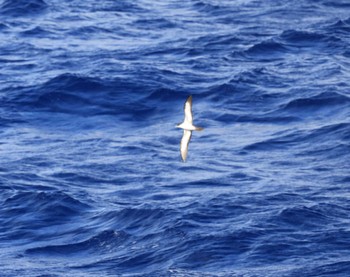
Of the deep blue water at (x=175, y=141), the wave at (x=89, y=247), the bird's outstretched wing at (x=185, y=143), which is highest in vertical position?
the bird's outstretched wing at (x=185, y=143)

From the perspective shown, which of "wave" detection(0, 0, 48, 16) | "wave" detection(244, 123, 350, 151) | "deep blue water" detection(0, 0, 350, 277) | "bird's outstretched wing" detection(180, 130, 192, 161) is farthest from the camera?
"wave" detection(0, 0, 48, 16)

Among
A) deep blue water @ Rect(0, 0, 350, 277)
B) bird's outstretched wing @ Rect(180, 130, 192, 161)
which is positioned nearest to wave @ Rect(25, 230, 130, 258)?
deep blue water @ Rect(0, 0, 350, 277)

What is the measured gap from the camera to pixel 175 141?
47.3 meters

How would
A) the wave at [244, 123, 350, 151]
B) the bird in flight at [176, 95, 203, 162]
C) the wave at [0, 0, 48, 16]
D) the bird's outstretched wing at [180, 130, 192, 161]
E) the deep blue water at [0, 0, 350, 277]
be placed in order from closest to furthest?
the bird in flight at [176, 95, 203, 162] → the bird's outstretched wing at [180, 130, 192, 161] → the deep blue water at [0, 0, 350, 277] → the wave at [244, 123, 350, 151] → the wave at [0, 0, 48, 16]

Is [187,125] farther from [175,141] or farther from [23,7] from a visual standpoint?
[23,7]

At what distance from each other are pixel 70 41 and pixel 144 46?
371cm

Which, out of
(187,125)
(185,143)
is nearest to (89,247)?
(185,143)

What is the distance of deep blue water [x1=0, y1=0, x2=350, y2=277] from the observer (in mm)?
39125

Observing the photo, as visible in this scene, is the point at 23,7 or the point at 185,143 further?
the point at 23,7

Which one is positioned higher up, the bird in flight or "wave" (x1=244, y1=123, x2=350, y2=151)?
the bird in flight

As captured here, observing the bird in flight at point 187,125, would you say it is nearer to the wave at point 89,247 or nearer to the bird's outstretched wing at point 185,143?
the bird's outstretched wing at point 185,143

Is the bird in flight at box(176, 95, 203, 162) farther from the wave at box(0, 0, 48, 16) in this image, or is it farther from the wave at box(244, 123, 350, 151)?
the wave at box(0, 0, 48, 16)

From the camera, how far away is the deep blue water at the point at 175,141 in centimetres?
3912

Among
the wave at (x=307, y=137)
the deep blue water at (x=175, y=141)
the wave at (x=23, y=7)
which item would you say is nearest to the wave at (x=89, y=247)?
the deep blue water at (x=175, y=141)
